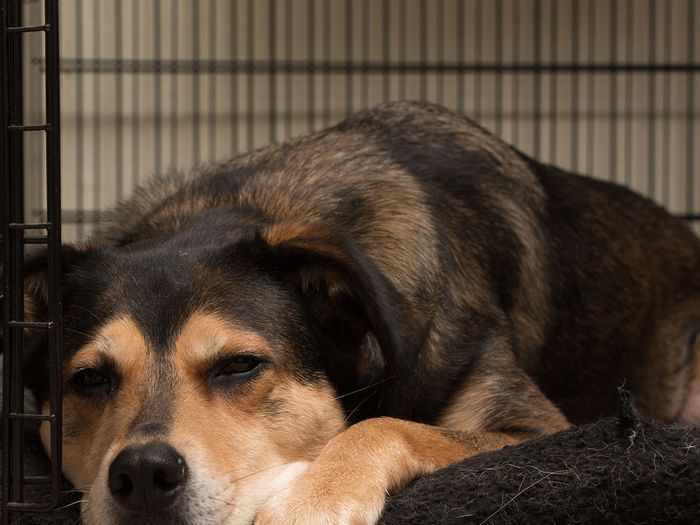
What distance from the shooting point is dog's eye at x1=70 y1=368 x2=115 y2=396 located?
193cm

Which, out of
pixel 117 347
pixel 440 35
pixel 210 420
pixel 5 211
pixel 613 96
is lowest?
pixel 210 420

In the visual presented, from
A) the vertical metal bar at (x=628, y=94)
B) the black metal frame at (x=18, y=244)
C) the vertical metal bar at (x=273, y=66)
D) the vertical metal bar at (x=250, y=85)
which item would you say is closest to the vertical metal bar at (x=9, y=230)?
the black metal frame at (x=18, y=244)

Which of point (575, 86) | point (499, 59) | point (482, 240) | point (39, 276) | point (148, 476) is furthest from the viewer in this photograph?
point (575, 86)

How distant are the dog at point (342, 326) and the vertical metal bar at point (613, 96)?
287 centimetres

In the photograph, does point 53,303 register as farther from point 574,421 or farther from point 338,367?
point 574,421

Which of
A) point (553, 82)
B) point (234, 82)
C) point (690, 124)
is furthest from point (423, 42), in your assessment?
point (690, 124)

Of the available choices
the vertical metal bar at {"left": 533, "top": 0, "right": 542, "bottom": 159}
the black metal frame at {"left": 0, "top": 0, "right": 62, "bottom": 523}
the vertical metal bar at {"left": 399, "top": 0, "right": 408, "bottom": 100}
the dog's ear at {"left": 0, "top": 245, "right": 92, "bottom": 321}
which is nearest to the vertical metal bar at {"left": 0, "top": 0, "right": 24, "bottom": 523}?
the black metal frame at {"left": 0, "top": 0, "right": 62, "bottom": 523}

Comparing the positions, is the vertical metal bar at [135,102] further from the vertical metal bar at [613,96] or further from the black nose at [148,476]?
the black nose at [148,476]

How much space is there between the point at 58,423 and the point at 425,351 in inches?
32.5

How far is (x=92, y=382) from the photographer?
1963 millimetres

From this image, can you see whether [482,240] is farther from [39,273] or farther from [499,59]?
[499,59]

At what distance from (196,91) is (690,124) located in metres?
2.87

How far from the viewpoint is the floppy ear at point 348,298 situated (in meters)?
1.89

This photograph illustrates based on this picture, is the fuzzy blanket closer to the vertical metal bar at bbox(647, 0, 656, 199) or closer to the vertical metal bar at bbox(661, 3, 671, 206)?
the vertical metal bar at bbox(647, 0, 656, 199)
